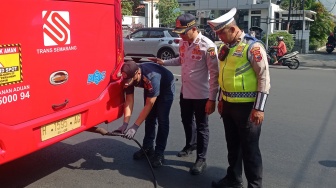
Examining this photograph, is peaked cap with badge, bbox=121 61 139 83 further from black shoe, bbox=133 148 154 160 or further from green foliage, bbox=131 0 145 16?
green foliage, bbox=131 0 145 16

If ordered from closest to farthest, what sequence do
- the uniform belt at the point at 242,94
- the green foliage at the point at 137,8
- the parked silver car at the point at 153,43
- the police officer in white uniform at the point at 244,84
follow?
1. the police officer in white uniform at the point at 244,84
2. the uniform belt at the point at 242,94
3. the parked silver car at the point at 153,43
4. the green foliage at the point at 137,8

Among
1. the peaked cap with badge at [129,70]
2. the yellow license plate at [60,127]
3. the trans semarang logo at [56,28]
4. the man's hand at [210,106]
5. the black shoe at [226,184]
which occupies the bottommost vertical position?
the black shoe at [226,184]

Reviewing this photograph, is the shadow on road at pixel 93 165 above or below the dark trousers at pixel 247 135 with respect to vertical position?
below

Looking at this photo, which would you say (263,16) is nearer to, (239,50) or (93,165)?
(93,165)

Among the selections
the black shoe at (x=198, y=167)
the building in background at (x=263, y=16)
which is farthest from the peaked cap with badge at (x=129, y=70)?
the building in background at (x=263, y=16)

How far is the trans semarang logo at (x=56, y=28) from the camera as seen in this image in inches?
116

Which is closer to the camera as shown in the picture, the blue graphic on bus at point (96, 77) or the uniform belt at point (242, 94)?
the uniform belt at point (242, 94)

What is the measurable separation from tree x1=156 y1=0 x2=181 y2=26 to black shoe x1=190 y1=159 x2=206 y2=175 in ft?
106

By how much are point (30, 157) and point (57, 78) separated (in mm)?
1675

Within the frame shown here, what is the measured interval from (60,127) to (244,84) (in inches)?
66.4

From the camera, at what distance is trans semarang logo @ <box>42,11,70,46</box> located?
2939 mm

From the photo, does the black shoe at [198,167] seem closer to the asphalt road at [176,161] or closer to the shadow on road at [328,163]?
the asphalt road at [176,161]

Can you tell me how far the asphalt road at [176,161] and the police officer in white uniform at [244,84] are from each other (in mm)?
728

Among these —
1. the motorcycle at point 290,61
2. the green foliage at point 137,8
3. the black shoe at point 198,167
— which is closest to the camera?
the black shoe at point 198,167
